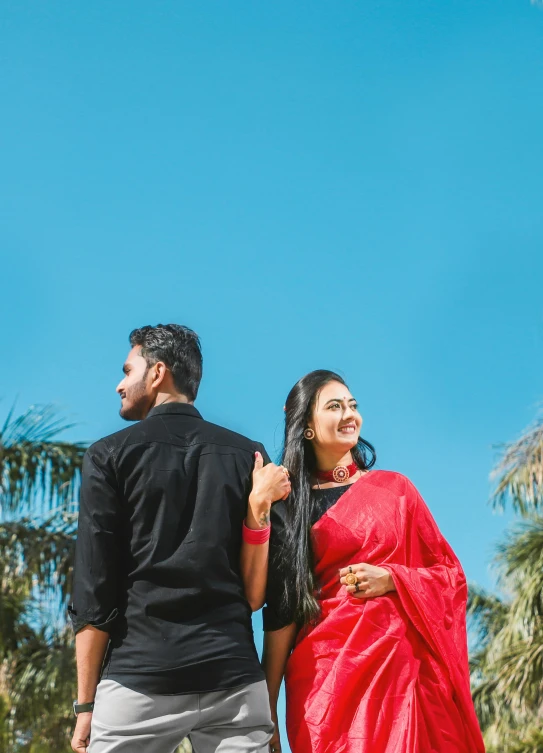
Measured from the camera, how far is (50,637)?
10.0 metres

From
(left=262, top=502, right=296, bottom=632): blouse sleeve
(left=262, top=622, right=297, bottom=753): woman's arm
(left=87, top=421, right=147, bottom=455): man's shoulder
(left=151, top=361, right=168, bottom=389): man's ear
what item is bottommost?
(left=262, top=622, right=297, bottom=753): woman's arm

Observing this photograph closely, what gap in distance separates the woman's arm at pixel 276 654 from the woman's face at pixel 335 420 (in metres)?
0.84

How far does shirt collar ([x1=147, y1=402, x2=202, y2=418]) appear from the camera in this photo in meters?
3.56

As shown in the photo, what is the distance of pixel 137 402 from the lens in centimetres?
368

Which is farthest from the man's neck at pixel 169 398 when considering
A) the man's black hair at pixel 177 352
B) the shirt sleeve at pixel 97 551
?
the shirt sleeve at pixel 97 551

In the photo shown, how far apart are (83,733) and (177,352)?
135cm

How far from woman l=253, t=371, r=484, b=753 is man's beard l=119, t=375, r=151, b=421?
607 mm

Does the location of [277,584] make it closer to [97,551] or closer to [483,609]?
[97,551]

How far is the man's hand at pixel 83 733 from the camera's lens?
10.4ft

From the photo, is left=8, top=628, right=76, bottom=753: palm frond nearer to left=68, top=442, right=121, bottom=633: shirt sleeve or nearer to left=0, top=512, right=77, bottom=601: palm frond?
left=0, top=512, right=77, bottom=601: palm frond

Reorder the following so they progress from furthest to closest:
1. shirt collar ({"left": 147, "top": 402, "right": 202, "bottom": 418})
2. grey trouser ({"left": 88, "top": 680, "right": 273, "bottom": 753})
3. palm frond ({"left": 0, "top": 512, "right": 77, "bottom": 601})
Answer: palm frond ({"left": 0, "top": 512, "right": 77, "bottom": 601})
shirt collar ({"left": 147, "top": 402, "right": 202, "bottom": 418})
grey trouser ({"left": 88, "top": 680, "right": 273, "bottom": 753})

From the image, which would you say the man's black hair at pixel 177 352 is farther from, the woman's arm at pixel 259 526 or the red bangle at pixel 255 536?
the red bangle at pixel 255 536

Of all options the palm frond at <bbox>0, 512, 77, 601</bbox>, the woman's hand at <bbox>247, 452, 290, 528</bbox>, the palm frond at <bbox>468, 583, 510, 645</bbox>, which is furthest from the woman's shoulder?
the palm frond at <bbox>468, 583, 510, 645</bbox>

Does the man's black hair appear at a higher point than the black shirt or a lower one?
higher
